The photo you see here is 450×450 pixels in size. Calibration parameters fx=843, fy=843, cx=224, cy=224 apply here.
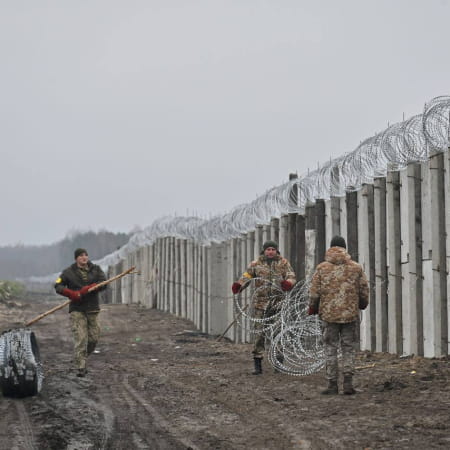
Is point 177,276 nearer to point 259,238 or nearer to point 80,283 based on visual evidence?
point 259,238

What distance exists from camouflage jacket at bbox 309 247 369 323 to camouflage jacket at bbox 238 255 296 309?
216cm

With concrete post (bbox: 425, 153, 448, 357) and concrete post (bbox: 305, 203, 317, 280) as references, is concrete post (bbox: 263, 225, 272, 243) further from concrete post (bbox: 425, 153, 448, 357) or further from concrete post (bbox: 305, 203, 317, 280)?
concrete post (bbox: 425, 153, 448, 357)

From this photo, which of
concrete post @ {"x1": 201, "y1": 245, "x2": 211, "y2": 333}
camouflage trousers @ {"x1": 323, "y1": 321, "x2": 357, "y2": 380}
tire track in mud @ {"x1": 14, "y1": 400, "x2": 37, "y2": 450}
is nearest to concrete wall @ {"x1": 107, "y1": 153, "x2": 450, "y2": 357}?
camouflage trousers @ {"x1": 323, "y1": 321, "x2": 357, "y2": 380}

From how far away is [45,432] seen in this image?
22.2ft

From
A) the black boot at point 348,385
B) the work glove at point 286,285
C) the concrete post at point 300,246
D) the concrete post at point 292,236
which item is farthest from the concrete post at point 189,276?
the black boot at point 348,385

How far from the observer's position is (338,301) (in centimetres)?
814

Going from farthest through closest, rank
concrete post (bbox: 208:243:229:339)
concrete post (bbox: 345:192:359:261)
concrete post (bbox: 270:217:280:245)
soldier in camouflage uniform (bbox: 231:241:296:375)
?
1. concrete post (bbox: 208:243:229:339)
2. concrete post (bbox: 270:217:280:245)
3. concrete post (bbox: 345:192:359:261)
4. soldier in camouflage uniform (bbox: 231:241:296:375)

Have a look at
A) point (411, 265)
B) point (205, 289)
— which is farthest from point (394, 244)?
point (205, 289)

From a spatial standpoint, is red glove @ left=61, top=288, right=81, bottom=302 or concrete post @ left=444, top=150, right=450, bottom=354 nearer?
concrete post @ left=444, top=150, right=450, bottom=354

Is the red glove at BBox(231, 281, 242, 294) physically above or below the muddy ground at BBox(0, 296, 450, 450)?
above

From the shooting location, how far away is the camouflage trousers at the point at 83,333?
10.7 metres

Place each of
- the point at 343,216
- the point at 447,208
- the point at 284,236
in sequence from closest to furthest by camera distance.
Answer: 1. the point at 447,208
2. the point at 343,216
3. the point at 284,236

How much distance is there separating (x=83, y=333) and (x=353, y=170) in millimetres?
4047

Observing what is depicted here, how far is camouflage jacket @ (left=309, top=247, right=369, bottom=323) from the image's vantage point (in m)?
8.14
